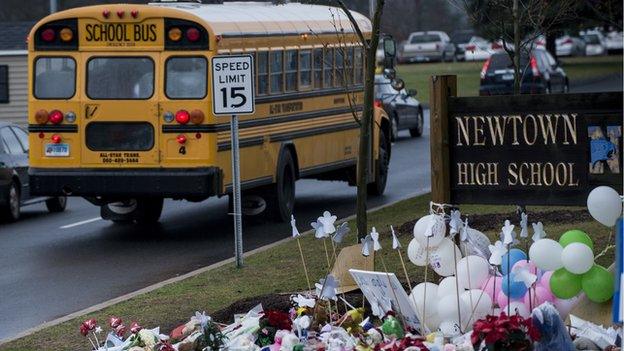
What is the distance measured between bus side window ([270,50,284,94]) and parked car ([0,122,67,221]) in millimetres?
3952

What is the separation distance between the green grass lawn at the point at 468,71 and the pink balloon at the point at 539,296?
36.4 metres

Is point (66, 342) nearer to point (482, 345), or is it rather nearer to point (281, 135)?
point (482, 345)

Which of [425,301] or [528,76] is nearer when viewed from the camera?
[425,301]

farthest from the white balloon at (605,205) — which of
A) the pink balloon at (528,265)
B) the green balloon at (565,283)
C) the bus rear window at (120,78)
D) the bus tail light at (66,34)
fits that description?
the bus tail light at (66,34)

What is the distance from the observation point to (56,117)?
617 inches

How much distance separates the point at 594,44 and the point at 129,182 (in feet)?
208

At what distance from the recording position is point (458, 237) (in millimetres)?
8961

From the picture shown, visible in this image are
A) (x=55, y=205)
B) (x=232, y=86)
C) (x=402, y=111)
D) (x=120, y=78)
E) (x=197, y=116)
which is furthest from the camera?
(x=402, y=111)

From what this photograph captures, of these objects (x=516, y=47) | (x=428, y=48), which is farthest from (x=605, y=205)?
(x=428, y=48)

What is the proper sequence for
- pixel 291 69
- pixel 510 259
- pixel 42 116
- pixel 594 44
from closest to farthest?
pixel 510 259 → pixel 42 116 → pixel 291 69 → pixel 594 44

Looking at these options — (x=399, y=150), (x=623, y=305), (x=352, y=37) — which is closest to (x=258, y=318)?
(x=623, y=305)

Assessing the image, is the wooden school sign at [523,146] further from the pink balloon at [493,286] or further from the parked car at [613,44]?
the parked car at [613,44]

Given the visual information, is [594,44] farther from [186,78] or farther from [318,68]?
[186,78]

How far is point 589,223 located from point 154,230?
611 centimetres
